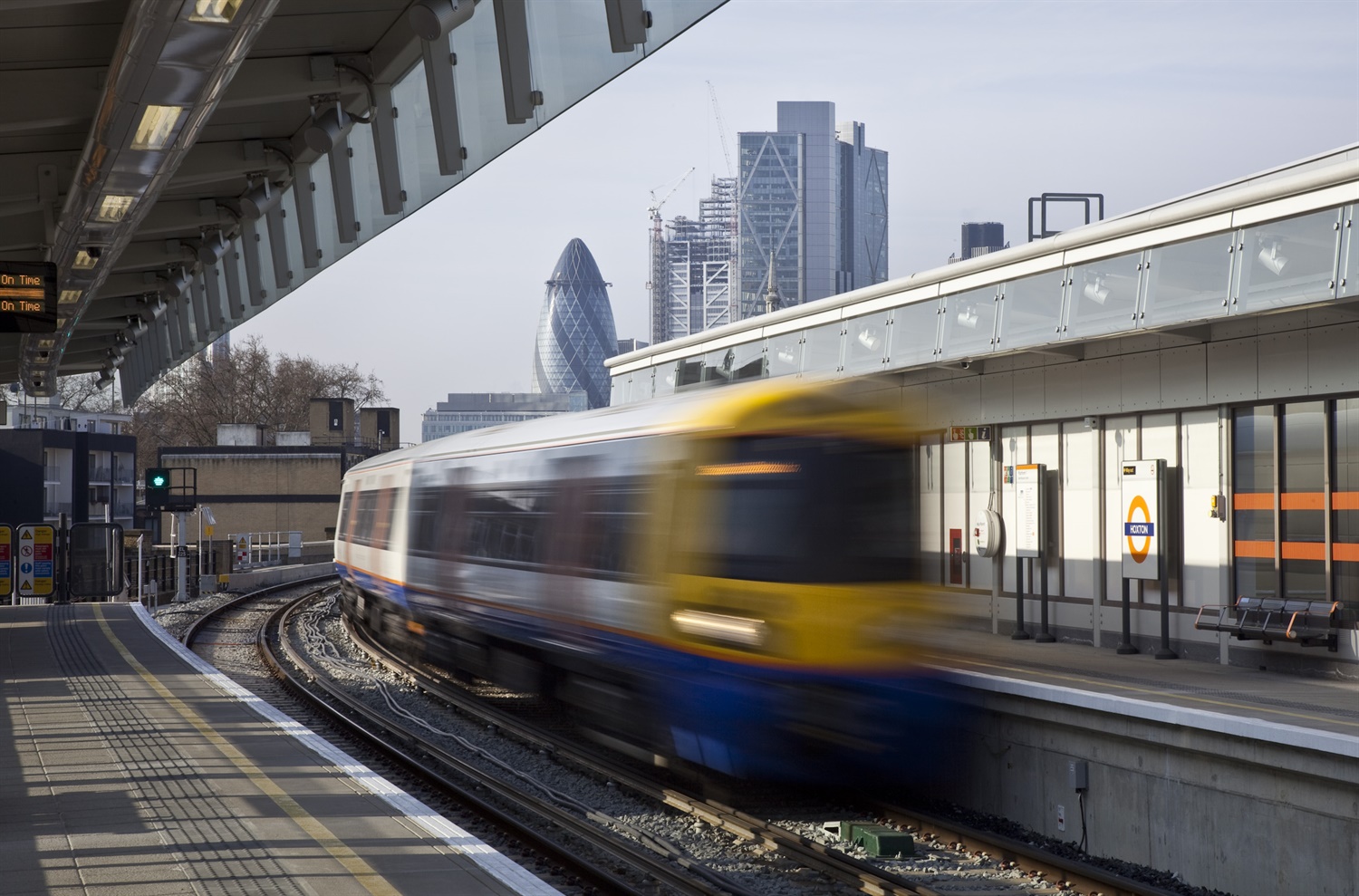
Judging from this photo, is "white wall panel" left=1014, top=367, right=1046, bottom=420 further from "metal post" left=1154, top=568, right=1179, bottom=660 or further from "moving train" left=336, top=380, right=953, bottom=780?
"moving train" left=336, top=380, right=953, bottom=780

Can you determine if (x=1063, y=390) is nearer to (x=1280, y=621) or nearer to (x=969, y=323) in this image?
(x=969, y=323)

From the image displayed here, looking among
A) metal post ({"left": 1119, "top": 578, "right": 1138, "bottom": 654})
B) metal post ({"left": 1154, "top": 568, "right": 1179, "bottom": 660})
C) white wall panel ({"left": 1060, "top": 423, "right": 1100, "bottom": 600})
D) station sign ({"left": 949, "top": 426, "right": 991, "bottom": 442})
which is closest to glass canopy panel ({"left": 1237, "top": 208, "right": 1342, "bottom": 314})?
metal post ({"left": 1154, "top": 568, "right": 1179, "bottom": 660})

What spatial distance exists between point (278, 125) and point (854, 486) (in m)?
6.41

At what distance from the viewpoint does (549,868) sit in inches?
337

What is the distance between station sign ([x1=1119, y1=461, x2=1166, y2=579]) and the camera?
13.1 m

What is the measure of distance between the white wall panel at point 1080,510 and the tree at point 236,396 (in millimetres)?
75253

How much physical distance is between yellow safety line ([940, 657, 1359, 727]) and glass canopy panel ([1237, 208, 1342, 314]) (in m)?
3.39

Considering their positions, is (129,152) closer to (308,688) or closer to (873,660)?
(873,660)

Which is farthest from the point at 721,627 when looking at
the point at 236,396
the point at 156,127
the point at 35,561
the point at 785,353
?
the point at 236,396

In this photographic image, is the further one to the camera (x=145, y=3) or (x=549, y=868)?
(x=549, y=868)

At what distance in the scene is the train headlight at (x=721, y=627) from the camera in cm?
949

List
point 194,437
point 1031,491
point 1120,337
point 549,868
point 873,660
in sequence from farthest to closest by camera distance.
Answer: point 194,437, point 1031,491, point 1120,337, point 873,660, point 549,868

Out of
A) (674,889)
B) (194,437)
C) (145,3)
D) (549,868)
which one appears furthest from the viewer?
(194,437)

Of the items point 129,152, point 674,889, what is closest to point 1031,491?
point 674,889
